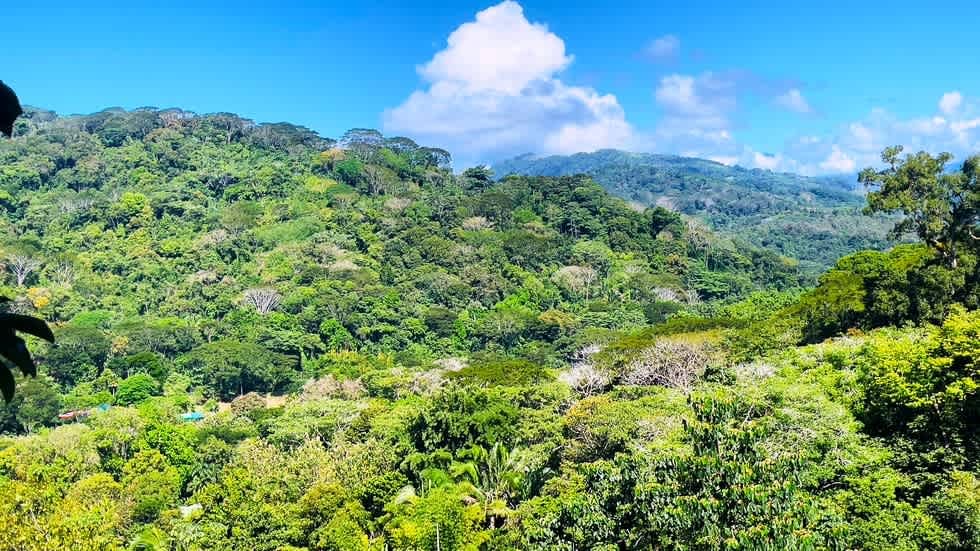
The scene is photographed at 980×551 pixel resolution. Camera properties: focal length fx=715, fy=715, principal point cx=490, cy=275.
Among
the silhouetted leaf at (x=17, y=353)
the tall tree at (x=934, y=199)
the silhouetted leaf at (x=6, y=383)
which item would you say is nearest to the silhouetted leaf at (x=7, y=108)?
the silhouetted leaf at (x=17, y=353)

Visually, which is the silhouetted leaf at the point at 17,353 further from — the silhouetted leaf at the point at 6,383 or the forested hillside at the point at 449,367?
the forested hillside at the point at 449,367

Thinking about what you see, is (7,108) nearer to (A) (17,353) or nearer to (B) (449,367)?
(A) (17,353)

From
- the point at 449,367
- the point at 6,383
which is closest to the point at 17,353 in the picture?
the point at 6,383

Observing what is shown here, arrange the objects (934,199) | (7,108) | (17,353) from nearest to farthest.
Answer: (7,108) → (17,353) → (934,199)

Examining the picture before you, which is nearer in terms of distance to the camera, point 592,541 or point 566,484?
point 592,541

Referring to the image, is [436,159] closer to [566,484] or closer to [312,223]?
[312,223]

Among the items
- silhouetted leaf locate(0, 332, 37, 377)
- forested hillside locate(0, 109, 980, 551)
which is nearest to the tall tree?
forested hillside locate(0, 109, 980, 551)

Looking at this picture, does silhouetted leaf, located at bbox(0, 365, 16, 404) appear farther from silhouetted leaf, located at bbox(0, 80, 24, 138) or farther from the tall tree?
the tall tree

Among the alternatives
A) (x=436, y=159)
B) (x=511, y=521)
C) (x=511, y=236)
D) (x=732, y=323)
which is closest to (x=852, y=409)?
(x=511, y=521)
